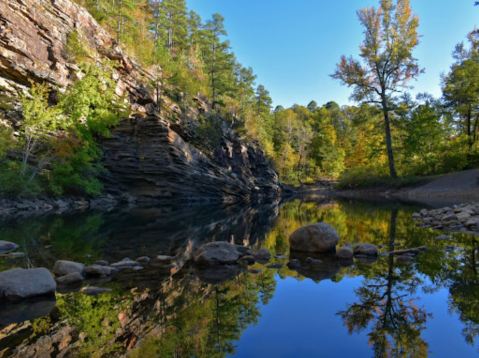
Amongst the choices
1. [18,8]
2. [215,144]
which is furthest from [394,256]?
[215,144]

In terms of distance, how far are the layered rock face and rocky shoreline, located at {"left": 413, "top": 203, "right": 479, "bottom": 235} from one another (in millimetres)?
19041

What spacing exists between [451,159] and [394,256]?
23.4m

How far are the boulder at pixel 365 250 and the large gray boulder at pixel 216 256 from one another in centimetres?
256

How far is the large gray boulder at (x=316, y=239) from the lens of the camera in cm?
698

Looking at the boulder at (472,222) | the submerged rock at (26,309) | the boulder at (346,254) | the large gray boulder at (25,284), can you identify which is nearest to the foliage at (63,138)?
the large gray boulder at (25,284)

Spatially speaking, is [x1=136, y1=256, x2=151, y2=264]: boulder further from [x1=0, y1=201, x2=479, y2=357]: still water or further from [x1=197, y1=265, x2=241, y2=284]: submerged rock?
[x1=197, y1=265, x2=241, y2=284]: submerged rock

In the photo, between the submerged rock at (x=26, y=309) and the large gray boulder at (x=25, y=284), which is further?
the large gray boulder at (x=25, y=284)

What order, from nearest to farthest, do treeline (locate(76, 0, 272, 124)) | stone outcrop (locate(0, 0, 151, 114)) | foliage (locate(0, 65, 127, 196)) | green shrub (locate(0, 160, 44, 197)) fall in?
green shrub (locate(0, 160, 44, 197)) → foliage (locate(0, 65, 127, 196)) → stone outcrop (locate(0, 0, 151, 114)) → treeline (locate(76, 0, 272, 124))

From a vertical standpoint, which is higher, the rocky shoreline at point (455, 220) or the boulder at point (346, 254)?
the rocky shoreline at point (455, 220)

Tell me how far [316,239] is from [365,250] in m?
1.03

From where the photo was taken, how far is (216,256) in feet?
20.3

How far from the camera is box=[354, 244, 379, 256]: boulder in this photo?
6617 millimetres

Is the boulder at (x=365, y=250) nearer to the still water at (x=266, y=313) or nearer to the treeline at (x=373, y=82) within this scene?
the still water at (x=266, y=313)

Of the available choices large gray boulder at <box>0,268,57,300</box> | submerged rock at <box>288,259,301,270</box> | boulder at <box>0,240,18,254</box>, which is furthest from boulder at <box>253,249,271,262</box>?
boulder at <box>0,240,18,254</box>
